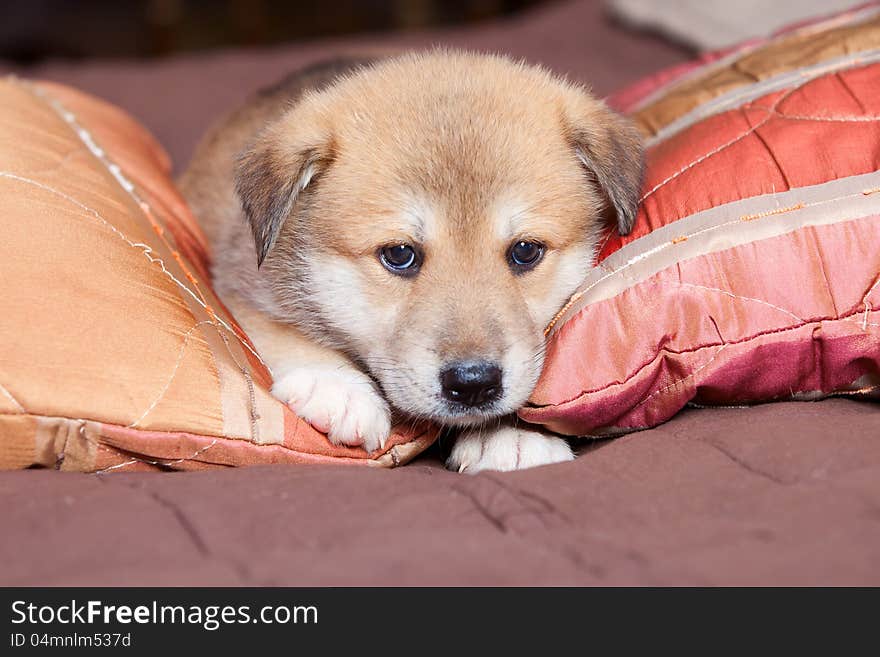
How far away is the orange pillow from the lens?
1630 mm

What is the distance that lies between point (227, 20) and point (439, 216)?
22.4 feet

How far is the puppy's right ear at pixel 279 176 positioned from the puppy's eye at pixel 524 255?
0.45 meters

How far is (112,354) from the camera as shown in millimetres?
1704

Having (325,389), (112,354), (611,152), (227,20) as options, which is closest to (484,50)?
(611,152)

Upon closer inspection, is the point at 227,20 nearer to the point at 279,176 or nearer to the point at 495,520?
the point at 279,176

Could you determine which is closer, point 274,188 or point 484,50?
point 274,188

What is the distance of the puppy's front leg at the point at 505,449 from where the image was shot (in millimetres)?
1874

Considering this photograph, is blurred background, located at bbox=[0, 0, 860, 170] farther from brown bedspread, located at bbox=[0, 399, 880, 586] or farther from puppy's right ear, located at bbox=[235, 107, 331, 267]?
brown bedspread, located at bbox=[0, 399, 880, 586]

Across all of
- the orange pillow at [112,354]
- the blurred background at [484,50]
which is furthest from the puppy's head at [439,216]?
the blurred background at [484,50]

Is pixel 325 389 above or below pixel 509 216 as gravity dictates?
below

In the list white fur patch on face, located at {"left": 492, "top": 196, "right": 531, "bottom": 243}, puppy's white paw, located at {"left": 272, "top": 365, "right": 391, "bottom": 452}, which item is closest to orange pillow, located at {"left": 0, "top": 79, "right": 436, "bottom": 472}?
puppy's white paw, located at {"left": 272, "top": 365, "right": 391, "bottom": 452}
